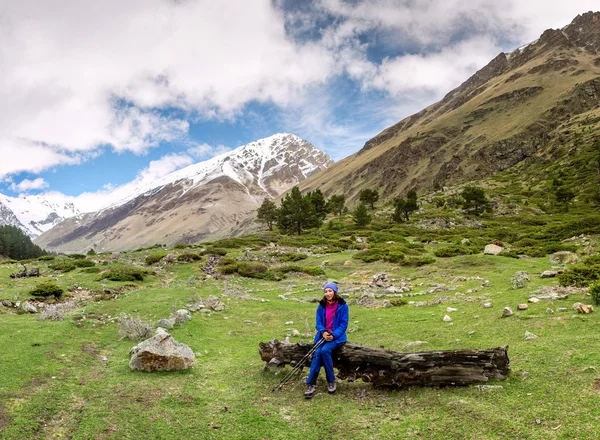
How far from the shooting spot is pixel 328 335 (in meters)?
8.94

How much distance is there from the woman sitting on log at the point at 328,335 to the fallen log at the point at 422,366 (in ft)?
1.05

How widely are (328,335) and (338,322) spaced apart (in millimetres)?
632

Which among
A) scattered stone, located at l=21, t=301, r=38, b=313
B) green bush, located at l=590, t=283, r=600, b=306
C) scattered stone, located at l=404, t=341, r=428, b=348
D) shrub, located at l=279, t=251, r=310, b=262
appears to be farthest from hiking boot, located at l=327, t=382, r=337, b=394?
shrub, located at l=279, t=251, r=310, b=262

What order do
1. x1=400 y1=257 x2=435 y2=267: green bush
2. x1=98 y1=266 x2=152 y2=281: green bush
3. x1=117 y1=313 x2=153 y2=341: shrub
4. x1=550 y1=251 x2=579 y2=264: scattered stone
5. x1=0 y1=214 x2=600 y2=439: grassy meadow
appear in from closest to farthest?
x1=0 y1=214 x2=600 y2=439: grassy meadow < x1=117 y1=313 x2=153 y2=341: shrub < x1=550 y1=251 x2=579 y2=264: scattered stone < x1=98 y1=266 x2=152 y2=281: green bush < x1=400 y1=257 x2=435 y2=267: green bush

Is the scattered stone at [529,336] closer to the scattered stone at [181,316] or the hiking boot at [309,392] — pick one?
the hiking boot at [309,392]

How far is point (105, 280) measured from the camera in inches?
968

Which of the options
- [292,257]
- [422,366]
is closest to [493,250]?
[292,257]

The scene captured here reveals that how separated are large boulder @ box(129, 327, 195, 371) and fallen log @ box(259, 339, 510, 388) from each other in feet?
14.9

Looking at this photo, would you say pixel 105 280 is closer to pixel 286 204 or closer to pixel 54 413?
pixel 54 413

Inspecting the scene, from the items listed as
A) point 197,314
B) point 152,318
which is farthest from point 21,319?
point 197,314

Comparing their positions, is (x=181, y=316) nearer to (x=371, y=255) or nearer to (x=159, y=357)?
(x=159, y=357)

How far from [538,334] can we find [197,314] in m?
14.0

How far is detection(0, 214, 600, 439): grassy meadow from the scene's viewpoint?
6773 millimetres

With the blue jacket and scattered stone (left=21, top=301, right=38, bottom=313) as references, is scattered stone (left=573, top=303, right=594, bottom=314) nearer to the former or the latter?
the blue jacket
